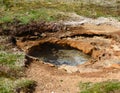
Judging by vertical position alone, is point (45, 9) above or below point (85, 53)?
above

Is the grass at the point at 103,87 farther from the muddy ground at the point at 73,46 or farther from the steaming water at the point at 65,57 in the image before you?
the steaming water at the point at 65,57

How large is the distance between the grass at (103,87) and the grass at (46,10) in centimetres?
1178

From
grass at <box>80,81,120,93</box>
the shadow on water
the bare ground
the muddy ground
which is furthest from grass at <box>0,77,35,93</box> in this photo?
the shadow on water

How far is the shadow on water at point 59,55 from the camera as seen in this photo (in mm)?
30641

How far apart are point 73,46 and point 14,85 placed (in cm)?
1101

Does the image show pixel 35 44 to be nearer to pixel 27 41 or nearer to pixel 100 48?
pixel 27 41

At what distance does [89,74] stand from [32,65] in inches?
170

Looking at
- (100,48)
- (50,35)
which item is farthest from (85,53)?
(50,35)

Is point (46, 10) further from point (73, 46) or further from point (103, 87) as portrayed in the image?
point (103, 87)

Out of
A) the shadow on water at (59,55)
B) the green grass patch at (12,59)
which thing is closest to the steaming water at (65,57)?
the shadow on water at (59,55)

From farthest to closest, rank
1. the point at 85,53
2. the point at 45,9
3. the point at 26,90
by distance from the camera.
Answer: the point at 45,9 → the point at 85,53 → the point at 26,90

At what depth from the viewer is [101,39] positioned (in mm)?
32031

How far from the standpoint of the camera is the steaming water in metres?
30.6

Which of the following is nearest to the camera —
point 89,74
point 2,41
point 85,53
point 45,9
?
point 89,74
